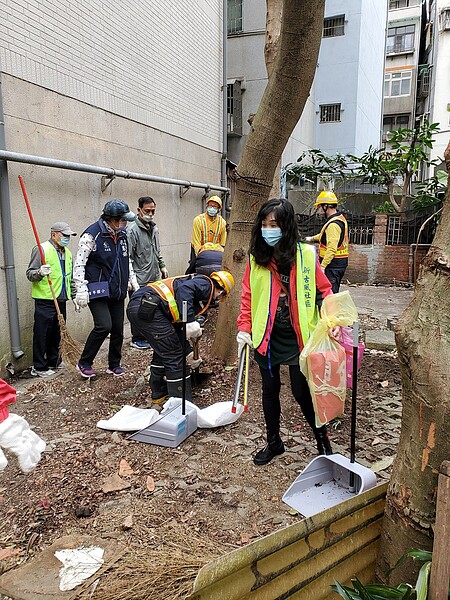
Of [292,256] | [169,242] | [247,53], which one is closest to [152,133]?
[169,242]

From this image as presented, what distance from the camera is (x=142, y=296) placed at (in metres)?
3.95

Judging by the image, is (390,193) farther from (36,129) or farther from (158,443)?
(158,443)

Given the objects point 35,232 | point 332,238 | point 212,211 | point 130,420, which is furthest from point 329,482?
point 212,211

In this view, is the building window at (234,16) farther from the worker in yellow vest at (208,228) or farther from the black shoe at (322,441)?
the black shoe at (322,441)

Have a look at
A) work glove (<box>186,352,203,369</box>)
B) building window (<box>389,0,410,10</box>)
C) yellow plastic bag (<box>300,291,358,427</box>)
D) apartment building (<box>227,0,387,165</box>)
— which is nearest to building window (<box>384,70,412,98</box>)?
building window (<box>389,0,410,10</box>)

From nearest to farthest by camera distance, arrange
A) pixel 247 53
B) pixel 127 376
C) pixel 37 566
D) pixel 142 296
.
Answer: pixel 37 566 → pixel 142 296 → pixel 127 376 → pixel 247 53

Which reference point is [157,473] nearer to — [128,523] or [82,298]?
[128,523]

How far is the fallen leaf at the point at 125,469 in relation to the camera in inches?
127

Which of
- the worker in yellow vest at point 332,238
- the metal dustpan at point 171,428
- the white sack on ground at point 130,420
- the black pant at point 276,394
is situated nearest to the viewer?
the black pant at point 276,394

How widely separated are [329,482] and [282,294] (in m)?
1.18

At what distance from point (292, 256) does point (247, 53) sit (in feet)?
44.4

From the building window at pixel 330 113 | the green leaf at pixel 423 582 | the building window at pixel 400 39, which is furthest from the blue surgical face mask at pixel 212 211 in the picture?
the building window at pixel 400 39

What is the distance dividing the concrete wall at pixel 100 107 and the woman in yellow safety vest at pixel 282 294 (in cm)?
315

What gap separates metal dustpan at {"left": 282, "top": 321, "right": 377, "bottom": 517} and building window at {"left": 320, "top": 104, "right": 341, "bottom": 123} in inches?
782
